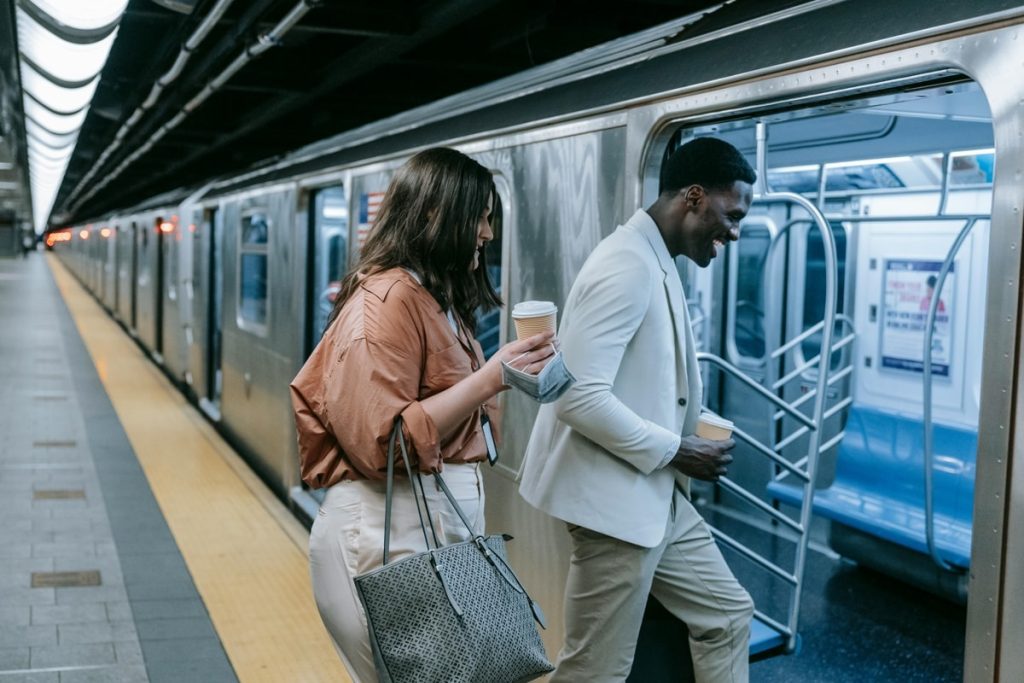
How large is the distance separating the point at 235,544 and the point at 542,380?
3940mm

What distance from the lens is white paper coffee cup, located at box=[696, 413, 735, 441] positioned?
256 cm

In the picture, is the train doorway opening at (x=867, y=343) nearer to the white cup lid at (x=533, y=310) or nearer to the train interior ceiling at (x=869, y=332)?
the train interior ceiling at (x=869, y=332)

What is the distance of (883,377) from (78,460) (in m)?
5.28

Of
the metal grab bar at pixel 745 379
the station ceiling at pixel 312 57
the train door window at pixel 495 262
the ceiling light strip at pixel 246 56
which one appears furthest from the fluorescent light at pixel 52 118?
the metal grab bar at pixel 745 379

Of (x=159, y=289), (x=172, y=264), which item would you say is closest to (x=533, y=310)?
(x=172, y=264)

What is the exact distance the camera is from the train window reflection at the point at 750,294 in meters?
6.45

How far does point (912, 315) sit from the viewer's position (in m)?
5.30

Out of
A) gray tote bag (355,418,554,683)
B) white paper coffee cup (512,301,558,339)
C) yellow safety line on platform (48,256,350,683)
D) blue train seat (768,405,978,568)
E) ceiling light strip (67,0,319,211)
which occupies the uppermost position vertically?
ceiling light strip (67,0,319,211)

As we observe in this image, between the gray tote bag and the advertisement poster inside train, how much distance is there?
12.0 ft

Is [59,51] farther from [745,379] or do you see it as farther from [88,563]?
[745,379]

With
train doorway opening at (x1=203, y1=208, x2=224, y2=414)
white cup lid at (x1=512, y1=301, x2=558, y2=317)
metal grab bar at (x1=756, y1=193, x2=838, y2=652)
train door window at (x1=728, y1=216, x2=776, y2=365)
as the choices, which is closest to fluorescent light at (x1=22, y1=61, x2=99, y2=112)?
train doorway opening at (x1=203, y1=208, x2=224, y2=414)

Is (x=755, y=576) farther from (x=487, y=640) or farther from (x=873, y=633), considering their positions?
(x=487, y=640)

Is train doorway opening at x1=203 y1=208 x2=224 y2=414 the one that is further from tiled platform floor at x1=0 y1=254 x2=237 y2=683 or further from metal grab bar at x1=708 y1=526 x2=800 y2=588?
metal grab bar at x1=708 y1=526 x2=800 y2=588

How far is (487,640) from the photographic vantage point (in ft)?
6.30
